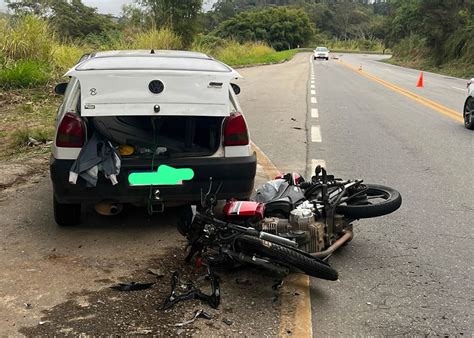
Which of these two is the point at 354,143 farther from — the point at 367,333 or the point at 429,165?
the point at 367,333

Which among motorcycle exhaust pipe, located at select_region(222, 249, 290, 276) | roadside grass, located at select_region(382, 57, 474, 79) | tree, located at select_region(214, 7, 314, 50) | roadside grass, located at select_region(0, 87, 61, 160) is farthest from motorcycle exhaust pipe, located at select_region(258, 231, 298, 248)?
tree, located at select_region(214, 7, 314, 50)

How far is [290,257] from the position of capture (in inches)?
135

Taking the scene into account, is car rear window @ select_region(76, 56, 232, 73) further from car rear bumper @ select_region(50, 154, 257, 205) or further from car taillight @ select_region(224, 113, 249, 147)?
car rear bumper @ select_region(50, 154, 257, 205)

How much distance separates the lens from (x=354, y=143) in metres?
8.84

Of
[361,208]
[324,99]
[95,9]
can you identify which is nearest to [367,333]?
[361,208]

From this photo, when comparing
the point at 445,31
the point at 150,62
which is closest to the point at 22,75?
the point at 150,62

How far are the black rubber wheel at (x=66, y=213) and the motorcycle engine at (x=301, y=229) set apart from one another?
1738 millimetres

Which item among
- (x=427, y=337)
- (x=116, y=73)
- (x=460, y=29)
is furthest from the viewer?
(x=460, y=29)

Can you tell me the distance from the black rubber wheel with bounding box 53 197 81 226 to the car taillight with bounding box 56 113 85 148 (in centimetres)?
53

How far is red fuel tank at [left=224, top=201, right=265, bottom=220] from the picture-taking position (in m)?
3.85

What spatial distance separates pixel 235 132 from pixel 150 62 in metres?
0.91

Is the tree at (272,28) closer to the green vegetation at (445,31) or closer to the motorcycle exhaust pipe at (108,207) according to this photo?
the green vegetation at (445,31)

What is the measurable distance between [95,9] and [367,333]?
5062 centimetres

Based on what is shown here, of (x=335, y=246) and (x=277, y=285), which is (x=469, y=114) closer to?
(x=335, y=246)
